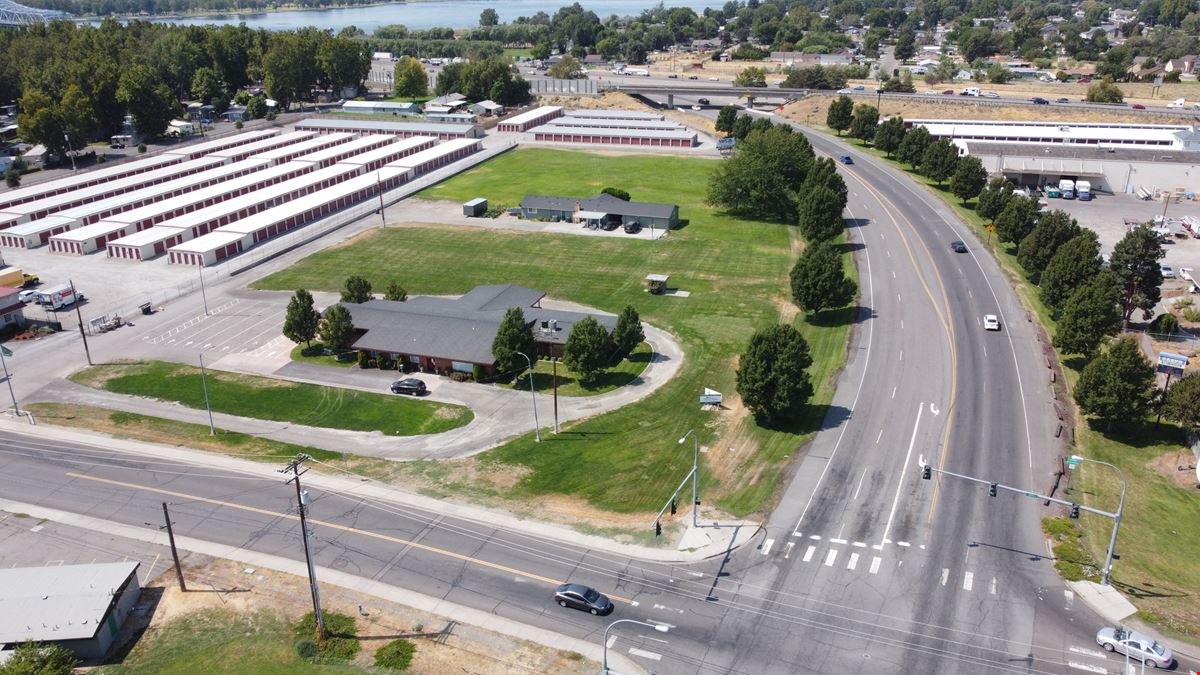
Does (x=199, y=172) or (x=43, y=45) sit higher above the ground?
(x=43, y=45)

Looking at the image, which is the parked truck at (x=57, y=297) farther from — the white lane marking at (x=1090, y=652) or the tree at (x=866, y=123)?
the tree at (x=866, y=123)

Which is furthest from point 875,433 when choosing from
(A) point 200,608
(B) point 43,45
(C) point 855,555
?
(B) point 43,45

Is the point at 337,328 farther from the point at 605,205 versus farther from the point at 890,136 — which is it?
the point at 890,136

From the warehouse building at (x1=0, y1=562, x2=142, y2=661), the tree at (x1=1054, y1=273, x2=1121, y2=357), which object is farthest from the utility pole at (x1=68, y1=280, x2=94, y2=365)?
the tree at (x1=1054, y1=273, x2=1121, y2=357)

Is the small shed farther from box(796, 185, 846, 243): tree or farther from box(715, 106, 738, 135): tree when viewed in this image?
box(715, 106, 738, 135): tree

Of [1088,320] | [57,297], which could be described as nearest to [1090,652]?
[1088,320]

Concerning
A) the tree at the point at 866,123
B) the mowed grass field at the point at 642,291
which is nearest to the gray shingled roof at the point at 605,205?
the mowed grass field at the point at 642,291

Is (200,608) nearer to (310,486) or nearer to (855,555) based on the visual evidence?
(310,486)
